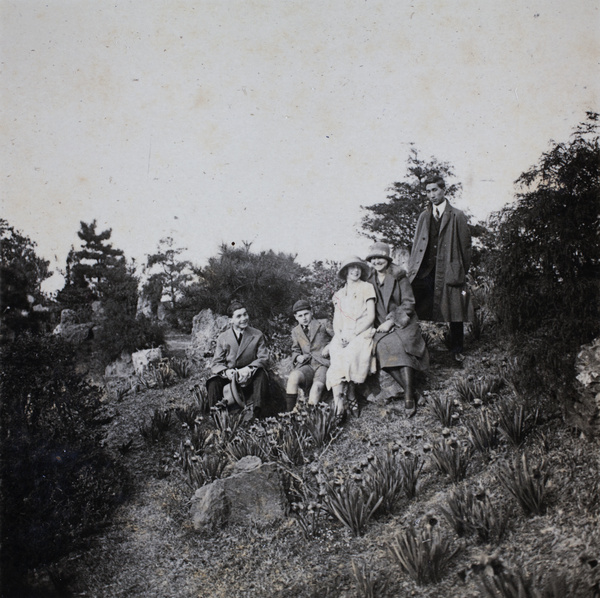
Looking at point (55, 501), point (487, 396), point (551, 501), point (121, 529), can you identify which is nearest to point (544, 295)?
point (487, 396)

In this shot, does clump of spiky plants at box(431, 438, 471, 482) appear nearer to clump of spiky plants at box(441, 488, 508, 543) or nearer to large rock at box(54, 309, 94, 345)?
clump of spiky plants at box(441, 488, 508, 543)

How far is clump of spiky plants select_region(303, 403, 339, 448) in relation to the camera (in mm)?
5020

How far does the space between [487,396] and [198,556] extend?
3288mm

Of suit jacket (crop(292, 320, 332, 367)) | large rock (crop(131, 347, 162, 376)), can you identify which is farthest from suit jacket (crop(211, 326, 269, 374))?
large rock (crop(131, 347, 162, 376))

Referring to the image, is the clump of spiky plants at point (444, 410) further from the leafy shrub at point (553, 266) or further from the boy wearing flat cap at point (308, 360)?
the boy wearing flat cap at point (308, 360)

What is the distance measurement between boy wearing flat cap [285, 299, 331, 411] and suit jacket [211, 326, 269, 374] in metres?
0.45

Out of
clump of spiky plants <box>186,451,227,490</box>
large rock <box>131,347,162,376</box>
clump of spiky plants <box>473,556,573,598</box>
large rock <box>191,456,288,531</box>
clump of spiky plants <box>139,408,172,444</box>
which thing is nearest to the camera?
clump of spiky plants <box>473,556,573,598</box>

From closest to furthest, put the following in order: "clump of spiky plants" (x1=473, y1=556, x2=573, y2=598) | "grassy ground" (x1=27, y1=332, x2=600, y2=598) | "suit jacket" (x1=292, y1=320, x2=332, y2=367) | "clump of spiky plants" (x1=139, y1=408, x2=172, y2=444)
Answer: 1. "clump of spiky plants" (x1=473, y1=556, x2=573, y2=598)
2. "grassy ground" (x1=27, y1=332, x2=600, y2=598)
3. "clump of spiky plants" (x1=139, y1=408, x2=172, y2=444)
4. "suit jacket" (x1=292, y1=320, x2=332, y2=367)

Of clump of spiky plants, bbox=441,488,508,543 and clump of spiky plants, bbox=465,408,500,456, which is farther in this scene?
clump of spiky plants, bbox=465,408,500,456

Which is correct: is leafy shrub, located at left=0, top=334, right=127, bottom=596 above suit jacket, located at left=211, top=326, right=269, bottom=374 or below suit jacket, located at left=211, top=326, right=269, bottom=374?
below

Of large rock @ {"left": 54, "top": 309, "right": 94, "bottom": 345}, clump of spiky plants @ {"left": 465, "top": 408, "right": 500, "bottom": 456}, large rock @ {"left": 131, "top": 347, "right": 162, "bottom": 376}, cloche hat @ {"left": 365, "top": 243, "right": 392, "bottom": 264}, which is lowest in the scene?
clump of spiky plants @ {"left": 465, "top": 408, "right": 500, "bottom": 456}

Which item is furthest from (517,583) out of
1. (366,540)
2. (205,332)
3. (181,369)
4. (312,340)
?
(205,332)

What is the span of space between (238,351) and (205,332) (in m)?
4.31

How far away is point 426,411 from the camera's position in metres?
5.25
